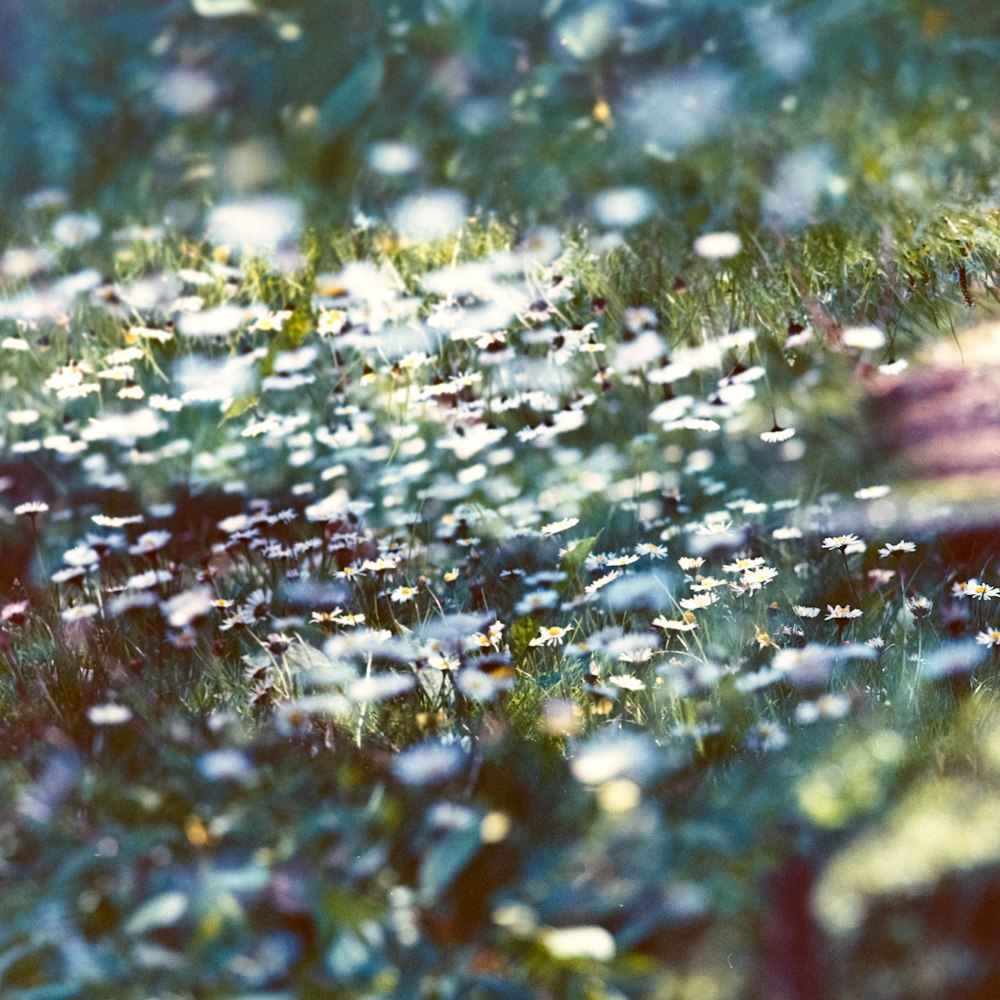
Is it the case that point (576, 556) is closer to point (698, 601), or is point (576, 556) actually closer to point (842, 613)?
point (698, 601)

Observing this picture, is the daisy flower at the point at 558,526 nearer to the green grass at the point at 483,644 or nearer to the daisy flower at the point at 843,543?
the green grass at the point at 483,644

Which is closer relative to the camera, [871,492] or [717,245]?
[871,492]

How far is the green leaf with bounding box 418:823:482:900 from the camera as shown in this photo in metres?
1.12

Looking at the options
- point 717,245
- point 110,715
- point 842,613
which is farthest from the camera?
point 717,245

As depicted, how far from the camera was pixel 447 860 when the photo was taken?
1.13 metres

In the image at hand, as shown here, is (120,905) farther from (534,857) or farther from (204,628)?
(204,628)

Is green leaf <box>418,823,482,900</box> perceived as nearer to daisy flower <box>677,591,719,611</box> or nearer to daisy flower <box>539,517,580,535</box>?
daisy flower <box>677,591,719,611</box>

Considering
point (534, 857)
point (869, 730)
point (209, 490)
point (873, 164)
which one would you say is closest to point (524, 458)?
point (209, 490)

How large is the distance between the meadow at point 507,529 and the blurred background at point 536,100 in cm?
1

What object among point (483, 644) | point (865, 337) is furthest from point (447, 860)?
point (865, 337)

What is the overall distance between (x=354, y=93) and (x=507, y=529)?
88 centimetres

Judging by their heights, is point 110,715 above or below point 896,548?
above

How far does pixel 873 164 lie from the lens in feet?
7.54

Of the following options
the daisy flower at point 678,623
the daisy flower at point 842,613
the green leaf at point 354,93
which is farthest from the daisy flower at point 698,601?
the green leaf at point 354,93
